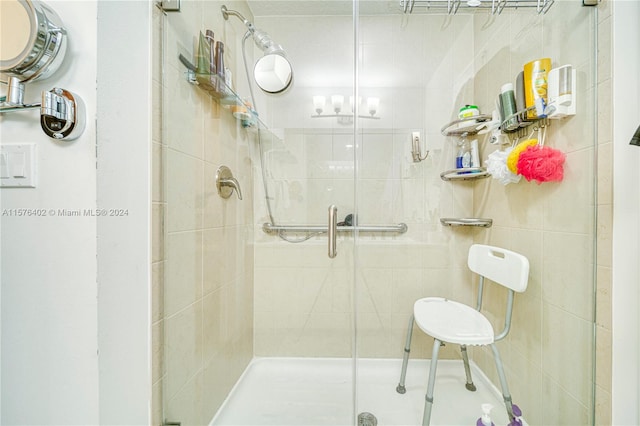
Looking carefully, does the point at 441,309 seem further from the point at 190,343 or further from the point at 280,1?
the point at 280,1

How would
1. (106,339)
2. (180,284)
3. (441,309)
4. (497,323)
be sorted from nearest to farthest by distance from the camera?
1. (106,339)
2. (180,284)
3. (497,323)
4. (441,309)

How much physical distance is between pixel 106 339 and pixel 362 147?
4.12ft

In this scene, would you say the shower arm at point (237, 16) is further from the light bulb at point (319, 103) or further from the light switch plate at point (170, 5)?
the light bulb at point (319, 103)

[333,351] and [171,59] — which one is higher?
[171,59]

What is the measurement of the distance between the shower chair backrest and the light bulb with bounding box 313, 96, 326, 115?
103 centimetres

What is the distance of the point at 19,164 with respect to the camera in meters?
0.66

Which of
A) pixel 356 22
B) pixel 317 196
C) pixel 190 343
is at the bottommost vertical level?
pixel 190 343

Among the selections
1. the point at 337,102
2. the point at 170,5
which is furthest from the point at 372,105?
the point at 170,5

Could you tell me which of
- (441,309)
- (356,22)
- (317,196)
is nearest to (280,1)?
(356,22)

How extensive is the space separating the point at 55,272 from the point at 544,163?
159 cm

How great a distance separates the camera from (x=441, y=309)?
112cm

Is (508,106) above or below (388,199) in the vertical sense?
above

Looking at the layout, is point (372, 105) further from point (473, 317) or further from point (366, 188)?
point (473, 317)

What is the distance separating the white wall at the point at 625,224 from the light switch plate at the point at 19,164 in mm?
1701
